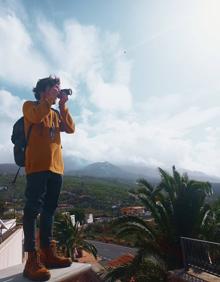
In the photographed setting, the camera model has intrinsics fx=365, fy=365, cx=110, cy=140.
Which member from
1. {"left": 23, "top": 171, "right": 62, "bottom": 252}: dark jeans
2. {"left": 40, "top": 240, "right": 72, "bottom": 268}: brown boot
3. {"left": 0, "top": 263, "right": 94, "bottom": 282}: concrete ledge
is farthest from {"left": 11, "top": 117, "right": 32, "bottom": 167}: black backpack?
{"left": 0, "top": 263, "right": 94, "bottom": 282}: concrete ledge

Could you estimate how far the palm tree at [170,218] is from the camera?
1134 centimetres

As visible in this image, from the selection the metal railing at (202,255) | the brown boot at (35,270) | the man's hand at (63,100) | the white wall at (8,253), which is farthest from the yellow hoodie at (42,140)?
the white wall at (8,253)

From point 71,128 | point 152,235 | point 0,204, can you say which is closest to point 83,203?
point 0,204

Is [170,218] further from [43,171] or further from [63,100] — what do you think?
[43,171]

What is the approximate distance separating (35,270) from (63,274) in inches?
11.1

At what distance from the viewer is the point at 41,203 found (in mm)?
3723

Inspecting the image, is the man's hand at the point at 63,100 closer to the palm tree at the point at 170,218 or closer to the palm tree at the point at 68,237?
the palm tree at the point at 170,218

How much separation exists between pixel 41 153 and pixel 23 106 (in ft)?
1.76

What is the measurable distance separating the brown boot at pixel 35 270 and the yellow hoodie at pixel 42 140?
82 cm

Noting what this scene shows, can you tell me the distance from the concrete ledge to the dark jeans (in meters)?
0.27

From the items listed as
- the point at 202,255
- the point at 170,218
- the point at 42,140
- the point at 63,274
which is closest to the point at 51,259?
the point at 63,274

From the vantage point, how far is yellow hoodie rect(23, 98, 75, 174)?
11.9ft

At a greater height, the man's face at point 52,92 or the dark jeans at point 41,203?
the man's face at point 52,92

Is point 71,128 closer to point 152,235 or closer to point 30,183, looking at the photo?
point 30,183
